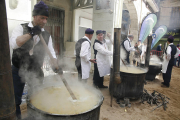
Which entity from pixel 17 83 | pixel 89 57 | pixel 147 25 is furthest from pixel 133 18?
pixel 17 83

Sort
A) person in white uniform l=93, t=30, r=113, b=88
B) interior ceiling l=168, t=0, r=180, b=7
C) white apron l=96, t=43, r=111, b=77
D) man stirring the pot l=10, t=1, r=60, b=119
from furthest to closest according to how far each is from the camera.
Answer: interior ceiling l=168, t=0, r=180, b=7
white apron l=96, t=43, r=111, b=77
person in white uniform l=93, t=30, r=113, b=88
man stirring the pot l=10, t=1, r=60, b=119

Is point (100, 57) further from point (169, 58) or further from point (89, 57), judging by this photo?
point (169, 58)

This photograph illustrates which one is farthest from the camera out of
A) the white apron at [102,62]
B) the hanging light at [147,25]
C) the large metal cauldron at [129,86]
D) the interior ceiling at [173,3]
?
the interior ceiling at [173,3]

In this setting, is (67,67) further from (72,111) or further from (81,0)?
(72,111)

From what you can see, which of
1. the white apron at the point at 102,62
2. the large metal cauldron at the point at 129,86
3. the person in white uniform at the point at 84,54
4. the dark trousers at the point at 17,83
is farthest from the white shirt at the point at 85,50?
the dark trousers at the point at 17,83

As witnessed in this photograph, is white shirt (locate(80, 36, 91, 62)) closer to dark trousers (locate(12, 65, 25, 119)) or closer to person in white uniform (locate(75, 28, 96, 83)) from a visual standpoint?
person in white uniform (locate(75, 28, 96, 83))

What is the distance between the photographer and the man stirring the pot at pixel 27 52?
2045 millimetres

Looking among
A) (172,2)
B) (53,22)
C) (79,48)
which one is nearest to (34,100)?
(79,48)

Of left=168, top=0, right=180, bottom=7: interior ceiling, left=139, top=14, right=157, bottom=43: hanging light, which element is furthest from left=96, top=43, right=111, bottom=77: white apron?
left=168, top=0, right=180, bottom=7: interior ceiling

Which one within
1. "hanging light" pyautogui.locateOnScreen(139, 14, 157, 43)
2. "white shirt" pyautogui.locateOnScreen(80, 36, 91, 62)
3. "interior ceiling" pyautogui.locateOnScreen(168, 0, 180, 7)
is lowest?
"white shirt" pyautogui.locateOnScreen(80, 36, 91, 62)

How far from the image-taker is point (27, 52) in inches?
88.5

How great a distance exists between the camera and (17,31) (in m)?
2.06

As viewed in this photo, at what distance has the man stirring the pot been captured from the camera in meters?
2.04

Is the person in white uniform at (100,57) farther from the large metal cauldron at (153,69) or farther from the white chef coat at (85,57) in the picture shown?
the large metal cauldron at (153,69)
